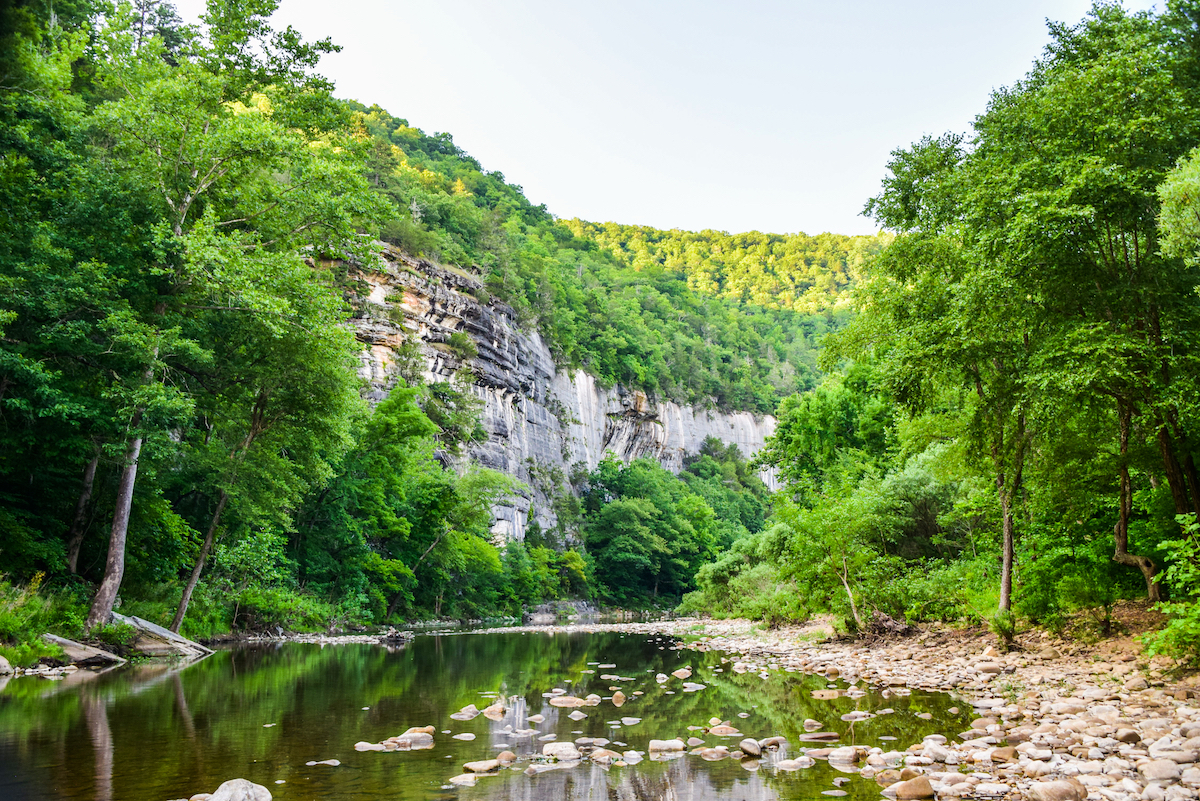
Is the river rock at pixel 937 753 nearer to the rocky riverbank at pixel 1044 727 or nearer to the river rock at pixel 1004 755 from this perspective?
the rocky riverbank at pixel 1044 727

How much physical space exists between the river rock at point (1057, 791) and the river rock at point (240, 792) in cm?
484

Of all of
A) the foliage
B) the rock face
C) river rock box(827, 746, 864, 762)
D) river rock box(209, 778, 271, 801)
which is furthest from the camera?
the foliage

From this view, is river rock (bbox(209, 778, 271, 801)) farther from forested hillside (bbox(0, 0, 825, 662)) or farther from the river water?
forested hillside (bbox(0, 0, 825, 662))

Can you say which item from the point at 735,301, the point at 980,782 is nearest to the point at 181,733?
the point at 980,782

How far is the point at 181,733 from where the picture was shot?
6.74m

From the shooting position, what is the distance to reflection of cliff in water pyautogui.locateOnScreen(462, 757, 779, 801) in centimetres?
484

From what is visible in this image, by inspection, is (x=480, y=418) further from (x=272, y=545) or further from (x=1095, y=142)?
(x=1095, y=142)

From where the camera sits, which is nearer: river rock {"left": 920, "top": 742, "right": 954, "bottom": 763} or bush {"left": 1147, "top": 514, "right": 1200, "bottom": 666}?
river rock {"left": 920, "top": 742, "right": 954, "bottom": 763}

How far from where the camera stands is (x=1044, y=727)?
6332 millimetres

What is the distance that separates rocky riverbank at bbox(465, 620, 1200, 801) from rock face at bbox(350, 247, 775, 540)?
33949 millimetres

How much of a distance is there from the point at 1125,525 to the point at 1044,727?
18.9ft

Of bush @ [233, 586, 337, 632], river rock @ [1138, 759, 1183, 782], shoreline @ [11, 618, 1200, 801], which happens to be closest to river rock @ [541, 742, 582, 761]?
shoreline @ [11, 618, 1200, 801]

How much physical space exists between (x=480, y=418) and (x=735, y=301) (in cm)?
8853

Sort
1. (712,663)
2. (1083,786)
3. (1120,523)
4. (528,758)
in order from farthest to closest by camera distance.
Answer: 1. (712,663)
2. (1120,523)
3. (528,758)
4. (1083,786)
